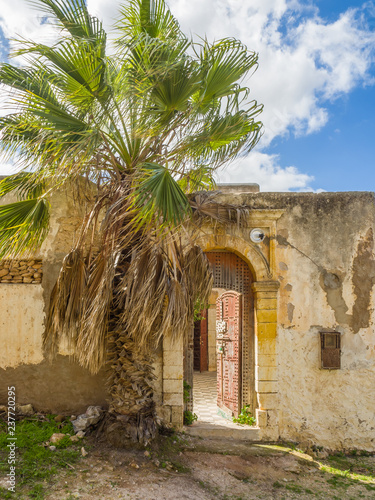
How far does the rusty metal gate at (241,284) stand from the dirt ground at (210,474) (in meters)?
1.25

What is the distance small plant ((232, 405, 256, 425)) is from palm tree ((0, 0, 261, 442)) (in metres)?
1.79

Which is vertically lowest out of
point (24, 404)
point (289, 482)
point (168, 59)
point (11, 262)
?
point (289, 482)

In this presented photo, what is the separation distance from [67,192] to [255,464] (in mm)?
4471

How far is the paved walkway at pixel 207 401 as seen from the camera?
660 centimetres

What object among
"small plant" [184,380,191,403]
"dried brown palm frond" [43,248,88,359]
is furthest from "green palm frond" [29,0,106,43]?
"small plant" [184,380,191,403]

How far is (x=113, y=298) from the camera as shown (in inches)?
191

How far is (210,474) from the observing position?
15.7ft

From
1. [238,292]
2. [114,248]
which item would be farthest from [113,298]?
[238,292]

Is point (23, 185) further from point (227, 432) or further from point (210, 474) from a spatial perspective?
point (227, 432)

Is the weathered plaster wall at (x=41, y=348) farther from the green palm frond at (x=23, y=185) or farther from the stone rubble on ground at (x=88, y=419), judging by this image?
the green palm frond at (x=23, y=185)

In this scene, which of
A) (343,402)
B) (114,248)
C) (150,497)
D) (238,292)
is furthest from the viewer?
(238,292)

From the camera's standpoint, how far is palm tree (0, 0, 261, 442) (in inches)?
170

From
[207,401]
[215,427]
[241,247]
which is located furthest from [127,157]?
[207,401]

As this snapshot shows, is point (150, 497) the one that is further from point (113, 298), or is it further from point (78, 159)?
point (78, 159)
